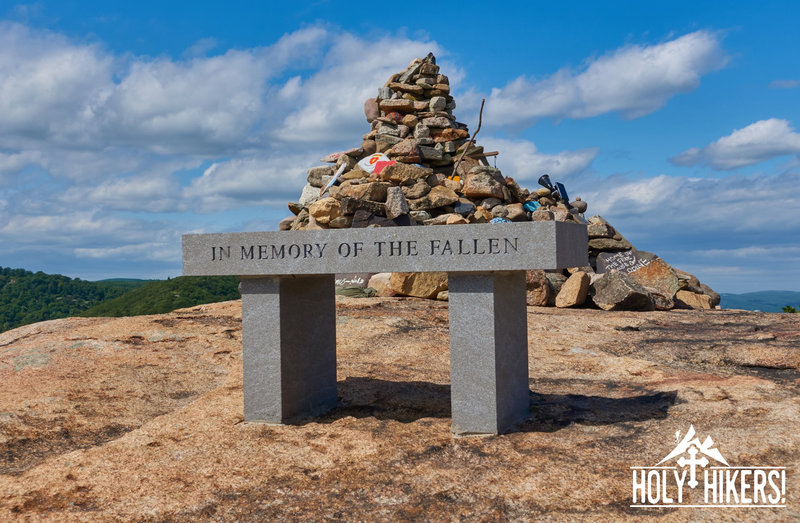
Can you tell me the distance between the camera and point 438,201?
1558cm

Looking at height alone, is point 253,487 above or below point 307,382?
below

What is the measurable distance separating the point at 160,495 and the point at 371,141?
1477 centimetres

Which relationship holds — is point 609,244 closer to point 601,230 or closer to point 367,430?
point 601,230

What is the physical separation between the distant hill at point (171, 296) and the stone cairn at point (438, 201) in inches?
375

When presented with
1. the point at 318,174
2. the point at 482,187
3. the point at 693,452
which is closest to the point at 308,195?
the point at 318,174

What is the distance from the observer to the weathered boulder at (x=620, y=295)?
13031mm

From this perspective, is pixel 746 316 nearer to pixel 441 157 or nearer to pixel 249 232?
pixel 441 157

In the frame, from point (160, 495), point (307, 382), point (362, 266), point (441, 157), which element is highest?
point (441, 157)

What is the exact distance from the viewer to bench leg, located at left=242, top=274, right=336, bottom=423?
5730mm

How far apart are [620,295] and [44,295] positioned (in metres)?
34.5

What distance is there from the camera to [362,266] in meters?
5.24

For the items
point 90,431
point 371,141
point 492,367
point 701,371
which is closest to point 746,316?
point 701,371

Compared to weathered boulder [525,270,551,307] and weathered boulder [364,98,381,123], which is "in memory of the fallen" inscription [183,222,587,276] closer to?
weathered boulder [525,270,551,307]

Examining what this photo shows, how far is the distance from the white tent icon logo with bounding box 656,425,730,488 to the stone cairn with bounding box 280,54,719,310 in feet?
26.3
